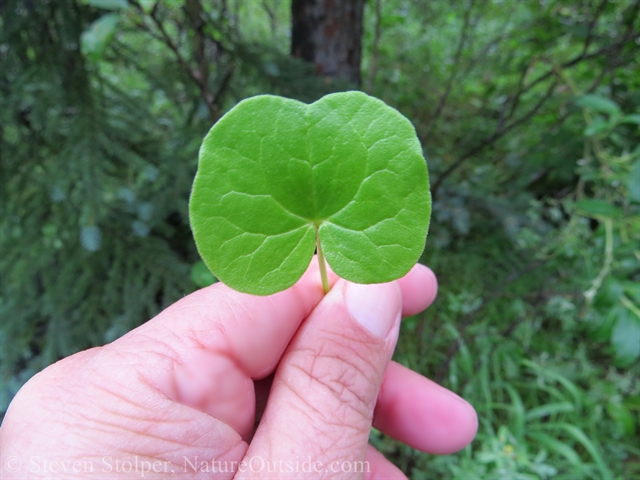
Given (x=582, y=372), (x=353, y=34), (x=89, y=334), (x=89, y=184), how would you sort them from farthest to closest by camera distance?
(x=353, y=34) < (x=582, y=372) < (x=89, y=334) < (x=89, y=184)

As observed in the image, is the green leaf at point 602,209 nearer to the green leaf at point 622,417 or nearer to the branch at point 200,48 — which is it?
the green leaf at point 622,417

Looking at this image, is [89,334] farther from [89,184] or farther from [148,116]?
[148,116]

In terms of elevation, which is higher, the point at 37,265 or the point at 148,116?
Result: the point at 148,116

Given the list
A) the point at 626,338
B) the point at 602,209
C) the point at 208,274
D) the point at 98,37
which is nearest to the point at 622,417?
the point at 626,338

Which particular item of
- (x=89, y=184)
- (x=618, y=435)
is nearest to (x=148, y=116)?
(x=89, y=184)

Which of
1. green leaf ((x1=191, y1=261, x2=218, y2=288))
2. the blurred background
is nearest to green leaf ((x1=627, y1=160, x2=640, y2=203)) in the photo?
the blurred background

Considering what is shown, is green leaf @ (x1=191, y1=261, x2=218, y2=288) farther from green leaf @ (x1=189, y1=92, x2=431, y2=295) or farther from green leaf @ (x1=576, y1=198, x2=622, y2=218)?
green leaf @ (x1=576, y1=198, x2=622, y2=218)

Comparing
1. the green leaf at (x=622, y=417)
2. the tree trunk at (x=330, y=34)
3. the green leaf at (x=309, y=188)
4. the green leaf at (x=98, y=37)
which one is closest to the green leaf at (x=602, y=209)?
the green leaf at (x=622, y=417)
